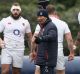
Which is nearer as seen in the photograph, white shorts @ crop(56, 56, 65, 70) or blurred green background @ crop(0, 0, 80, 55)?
white shorts @ crop(56, 56, 65, 70)

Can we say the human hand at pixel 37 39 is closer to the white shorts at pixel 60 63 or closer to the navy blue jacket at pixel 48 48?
the navy blue jacket at pixel 48 48

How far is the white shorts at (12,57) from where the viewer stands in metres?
12.0

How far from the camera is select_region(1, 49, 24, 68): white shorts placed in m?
12.0

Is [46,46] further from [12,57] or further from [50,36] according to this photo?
[12,57]

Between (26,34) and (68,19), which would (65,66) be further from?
(68,19)

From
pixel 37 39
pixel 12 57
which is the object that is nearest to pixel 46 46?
pixel 37 39

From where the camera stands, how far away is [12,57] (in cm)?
1204

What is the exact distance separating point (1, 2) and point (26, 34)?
6.24 meters

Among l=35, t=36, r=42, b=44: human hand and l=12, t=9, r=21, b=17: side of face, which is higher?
l=12, t=9, r=21, b=17: side of face

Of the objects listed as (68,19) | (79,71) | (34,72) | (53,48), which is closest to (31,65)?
(34,72)

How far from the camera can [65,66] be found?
12.9 meters

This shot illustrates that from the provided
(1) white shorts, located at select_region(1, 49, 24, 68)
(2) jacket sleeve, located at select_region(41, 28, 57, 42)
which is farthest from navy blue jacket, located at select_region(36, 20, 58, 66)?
(1) white shorts, located at select_region(1, 49, 24, 68)

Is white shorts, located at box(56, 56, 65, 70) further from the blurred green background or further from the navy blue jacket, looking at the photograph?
the blurred green background

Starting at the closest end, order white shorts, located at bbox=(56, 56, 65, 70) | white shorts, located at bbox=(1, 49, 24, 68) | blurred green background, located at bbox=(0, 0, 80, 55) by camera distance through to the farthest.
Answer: white shorts, located at bbox=(56, 56, 65, 70) → white shorts, located at bbox=(1, 49, 24, 68) → blurred green background, located at bbox=(0, 0, 80, 55)
